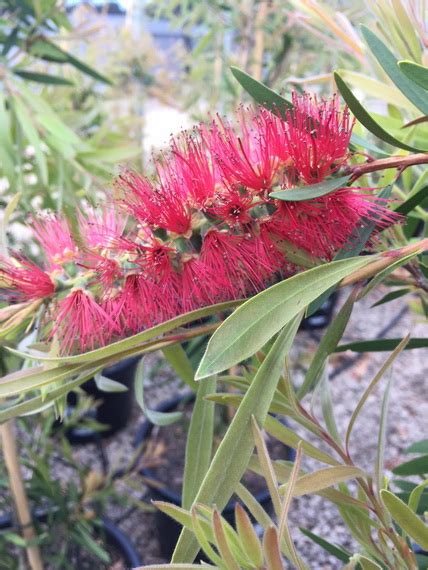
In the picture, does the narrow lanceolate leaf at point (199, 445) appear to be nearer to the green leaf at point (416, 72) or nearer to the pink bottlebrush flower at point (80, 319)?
the pink bottlebrush flower at point (80, 319)

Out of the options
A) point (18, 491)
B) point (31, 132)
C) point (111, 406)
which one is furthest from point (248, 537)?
point (111, 406)

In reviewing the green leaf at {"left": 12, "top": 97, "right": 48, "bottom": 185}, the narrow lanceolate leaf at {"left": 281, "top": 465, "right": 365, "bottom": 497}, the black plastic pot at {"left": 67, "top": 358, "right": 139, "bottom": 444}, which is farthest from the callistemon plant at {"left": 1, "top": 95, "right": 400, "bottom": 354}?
the black plastic pot at {"left": 67, "top": 358, "right": 139, "bottom": 444}

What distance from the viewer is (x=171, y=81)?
2439mm

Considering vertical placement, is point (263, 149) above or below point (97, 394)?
above

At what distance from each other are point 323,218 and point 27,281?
189 millimetres

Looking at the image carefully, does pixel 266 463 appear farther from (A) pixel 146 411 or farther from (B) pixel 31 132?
(B) pixel 31 132

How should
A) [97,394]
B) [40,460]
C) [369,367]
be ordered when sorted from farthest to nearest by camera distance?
[369,367], [97,394], [40,460]

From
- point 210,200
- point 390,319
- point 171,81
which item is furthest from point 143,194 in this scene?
point 171,81

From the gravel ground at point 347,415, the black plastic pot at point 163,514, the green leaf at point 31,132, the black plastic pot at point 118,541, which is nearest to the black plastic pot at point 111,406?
the gravel ground at point 347,415

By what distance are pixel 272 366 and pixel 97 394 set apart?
4.10ft

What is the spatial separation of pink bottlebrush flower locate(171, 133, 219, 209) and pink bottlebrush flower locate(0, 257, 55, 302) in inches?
4.3

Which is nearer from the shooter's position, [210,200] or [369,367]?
[210,200]

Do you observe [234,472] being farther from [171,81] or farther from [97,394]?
[171,81]

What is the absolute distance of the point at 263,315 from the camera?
0.30 m
